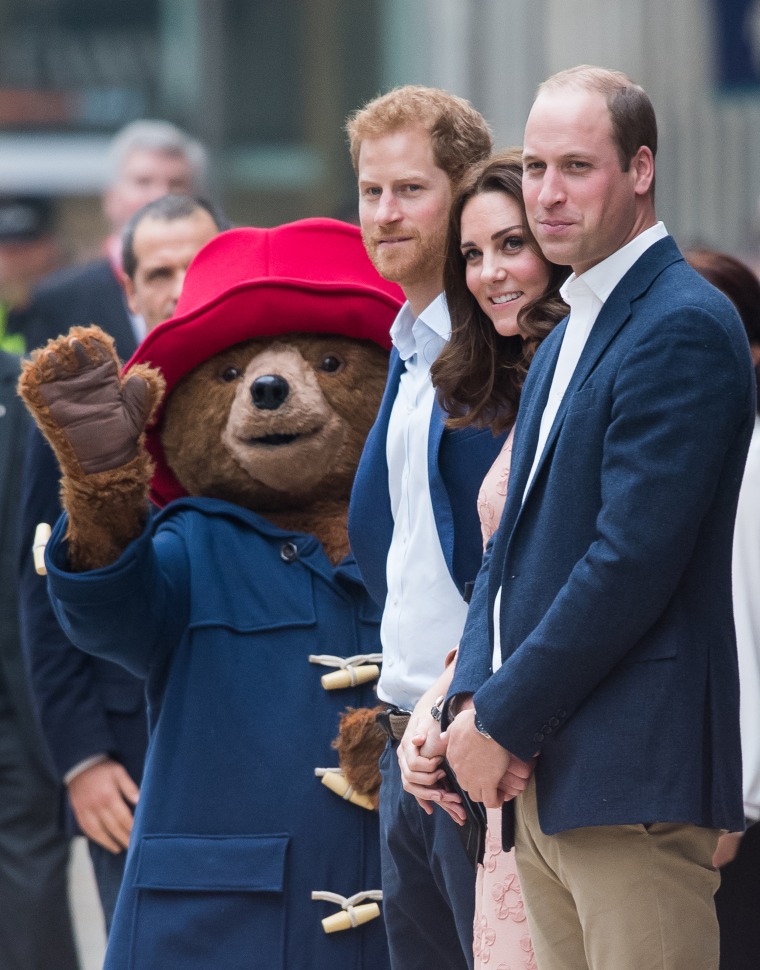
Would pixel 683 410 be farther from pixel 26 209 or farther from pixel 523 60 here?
pixel 523 60

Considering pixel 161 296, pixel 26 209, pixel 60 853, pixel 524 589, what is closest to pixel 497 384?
pixel 524 589

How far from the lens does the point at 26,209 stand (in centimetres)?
827

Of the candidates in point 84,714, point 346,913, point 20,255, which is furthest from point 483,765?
point 20,255

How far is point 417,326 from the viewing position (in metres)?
3.22

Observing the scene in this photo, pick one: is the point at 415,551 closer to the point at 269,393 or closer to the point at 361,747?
the point at 361,747

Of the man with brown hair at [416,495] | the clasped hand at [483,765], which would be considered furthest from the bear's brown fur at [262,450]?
the clasped hand at [483,765]

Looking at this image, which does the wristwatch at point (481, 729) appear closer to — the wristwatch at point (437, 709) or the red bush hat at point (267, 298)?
the wristwatch at point (437, 709)

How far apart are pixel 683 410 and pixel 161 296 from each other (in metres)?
2.40

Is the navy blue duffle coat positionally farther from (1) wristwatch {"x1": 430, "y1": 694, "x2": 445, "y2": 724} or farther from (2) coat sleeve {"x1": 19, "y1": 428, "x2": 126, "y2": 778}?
(1) wristwatch {"x1": 430, "y1": 694, "x2": 445, "y2": 724}

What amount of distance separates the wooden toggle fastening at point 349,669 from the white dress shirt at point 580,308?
916 millimetres

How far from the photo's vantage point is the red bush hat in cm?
365

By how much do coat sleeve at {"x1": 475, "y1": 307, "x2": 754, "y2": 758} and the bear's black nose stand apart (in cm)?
128

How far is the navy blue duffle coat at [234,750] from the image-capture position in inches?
134

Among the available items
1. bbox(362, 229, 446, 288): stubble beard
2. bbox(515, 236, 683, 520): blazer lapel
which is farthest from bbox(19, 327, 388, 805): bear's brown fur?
bbox(515, 236, 683, 520): blazer lapel
